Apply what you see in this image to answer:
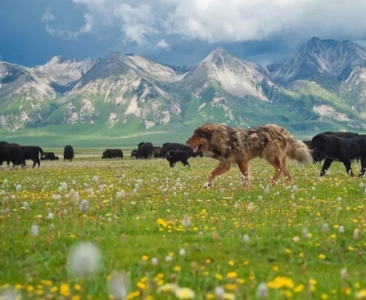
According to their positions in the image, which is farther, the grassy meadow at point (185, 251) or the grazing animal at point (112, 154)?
the grazing animal at point (112, 154)

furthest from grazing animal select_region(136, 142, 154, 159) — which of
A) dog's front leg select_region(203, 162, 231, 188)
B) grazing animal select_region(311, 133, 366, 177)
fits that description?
dog's front leg select_region(203, 162, 231, 188)

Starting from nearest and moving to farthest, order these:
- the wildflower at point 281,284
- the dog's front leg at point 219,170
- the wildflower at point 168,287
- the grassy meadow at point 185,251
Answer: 1. the wildflower at point 168,287
2. the wildflower at point 281,284
3. the grassy meadow at point 185,251
4. the dog's front leg at point 219,170

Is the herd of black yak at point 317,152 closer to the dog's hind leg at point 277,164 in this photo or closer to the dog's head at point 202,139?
the dog's hind leg at point 277,164

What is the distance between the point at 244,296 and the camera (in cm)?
645

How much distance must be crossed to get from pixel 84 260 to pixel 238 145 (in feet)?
45.7

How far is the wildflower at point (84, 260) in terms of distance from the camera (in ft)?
22.1

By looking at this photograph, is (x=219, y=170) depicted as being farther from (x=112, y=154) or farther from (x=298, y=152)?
(x=112, y=154)

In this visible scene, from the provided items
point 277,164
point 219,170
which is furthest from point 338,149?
point 219,170

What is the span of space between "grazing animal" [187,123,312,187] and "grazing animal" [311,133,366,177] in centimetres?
462

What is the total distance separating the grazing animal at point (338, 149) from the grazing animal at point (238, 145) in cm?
462

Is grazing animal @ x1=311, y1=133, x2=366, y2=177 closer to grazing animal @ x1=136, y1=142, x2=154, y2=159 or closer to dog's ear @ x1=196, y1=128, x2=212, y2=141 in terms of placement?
dog's ear @ x1=196, y1=128, x2=212, y2=141

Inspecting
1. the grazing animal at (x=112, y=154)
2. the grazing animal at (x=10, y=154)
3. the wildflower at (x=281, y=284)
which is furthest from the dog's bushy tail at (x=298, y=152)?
the grazing animal at (x=112, y=154)

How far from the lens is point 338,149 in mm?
25328

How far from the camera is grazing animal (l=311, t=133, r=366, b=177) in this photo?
25.2 m
